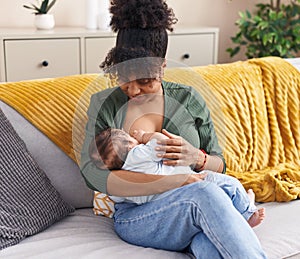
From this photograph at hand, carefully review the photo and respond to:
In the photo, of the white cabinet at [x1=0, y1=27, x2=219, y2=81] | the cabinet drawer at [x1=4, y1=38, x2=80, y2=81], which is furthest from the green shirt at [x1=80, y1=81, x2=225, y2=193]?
the cabinet drawer at [x1=4, y1=38, x2=80, y2=81]

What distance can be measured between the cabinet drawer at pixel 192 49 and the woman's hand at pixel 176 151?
1.86m

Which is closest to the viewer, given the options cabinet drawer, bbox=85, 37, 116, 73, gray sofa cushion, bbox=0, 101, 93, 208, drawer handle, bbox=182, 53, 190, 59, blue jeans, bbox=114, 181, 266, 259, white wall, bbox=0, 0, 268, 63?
blue jeans, bbox=114, 181, 266, 259

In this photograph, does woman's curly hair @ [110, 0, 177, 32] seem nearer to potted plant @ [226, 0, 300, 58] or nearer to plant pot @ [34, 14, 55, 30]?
plant pot @ [34, 14, 55, 30]

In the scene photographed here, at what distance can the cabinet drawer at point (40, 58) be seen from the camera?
9.96 ft

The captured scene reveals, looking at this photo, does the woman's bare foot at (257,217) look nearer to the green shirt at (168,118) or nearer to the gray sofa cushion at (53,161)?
the green shirt at (168,118)

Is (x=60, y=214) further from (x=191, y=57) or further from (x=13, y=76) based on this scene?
(x=191, y=57)

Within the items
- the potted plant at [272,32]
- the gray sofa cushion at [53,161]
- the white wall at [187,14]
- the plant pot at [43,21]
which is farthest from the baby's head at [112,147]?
the potted plant at [272,32]

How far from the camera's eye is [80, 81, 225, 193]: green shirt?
5.35 ft

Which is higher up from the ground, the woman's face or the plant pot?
the plant pot

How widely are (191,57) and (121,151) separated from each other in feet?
6.81

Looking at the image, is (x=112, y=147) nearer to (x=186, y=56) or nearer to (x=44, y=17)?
(x=44, y=17)

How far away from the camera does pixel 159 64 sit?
163 centimetres

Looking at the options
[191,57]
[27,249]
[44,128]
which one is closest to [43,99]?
[44,128]

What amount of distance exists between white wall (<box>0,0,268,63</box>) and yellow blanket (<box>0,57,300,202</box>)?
5.18 feet
